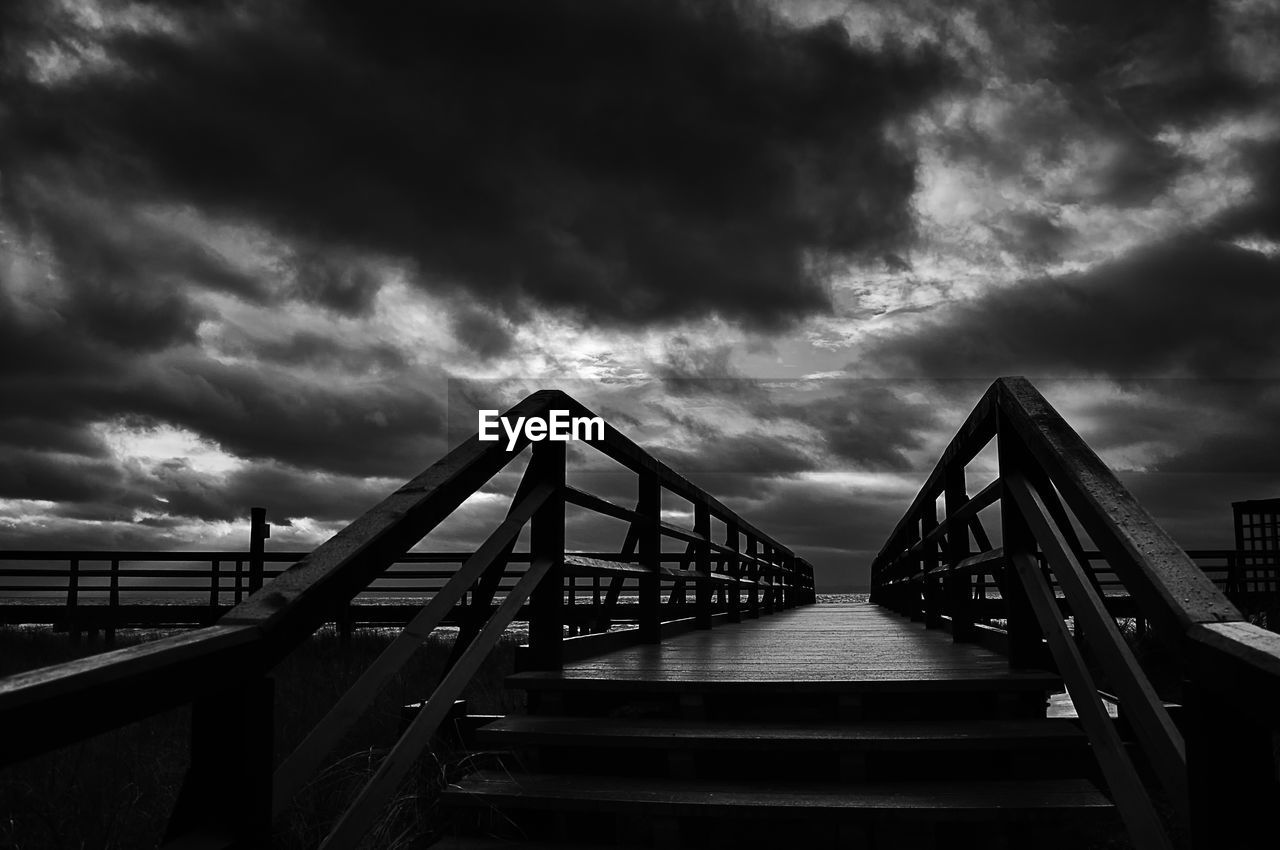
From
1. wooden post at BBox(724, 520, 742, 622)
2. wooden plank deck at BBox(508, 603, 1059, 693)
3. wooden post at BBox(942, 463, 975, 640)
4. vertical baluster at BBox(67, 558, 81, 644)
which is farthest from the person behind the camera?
vertical baluster at BBox(67, 558, 81, 644)

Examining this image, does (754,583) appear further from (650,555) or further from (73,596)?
(73,596)

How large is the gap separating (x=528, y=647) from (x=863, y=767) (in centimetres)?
156

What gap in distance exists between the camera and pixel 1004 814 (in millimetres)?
2951

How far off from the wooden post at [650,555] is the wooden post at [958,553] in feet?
5.46

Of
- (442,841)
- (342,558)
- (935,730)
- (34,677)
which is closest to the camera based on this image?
(34,677)

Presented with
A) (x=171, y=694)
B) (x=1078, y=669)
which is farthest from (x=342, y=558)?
(x=1078, y=669)

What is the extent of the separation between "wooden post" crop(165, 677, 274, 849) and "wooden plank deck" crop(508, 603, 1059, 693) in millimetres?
1973

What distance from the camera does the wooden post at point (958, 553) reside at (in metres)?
5.41

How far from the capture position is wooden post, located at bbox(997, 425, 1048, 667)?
3979mm

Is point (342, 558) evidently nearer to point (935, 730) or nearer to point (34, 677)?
point (34, 677)

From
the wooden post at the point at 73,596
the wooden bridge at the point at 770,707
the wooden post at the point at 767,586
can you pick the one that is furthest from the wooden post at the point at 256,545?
the wooden bridge at the point at 770,707

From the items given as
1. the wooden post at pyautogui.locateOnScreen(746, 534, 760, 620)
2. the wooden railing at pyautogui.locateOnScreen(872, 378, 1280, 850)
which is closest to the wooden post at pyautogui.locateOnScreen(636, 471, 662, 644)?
the wooden railing at pyautogui.locateOnScreen(872, 378, 1280, 850)

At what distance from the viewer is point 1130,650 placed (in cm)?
301

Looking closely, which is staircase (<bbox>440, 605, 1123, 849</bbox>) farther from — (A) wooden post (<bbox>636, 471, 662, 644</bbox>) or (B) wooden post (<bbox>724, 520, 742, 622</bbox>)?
(B) wooden post (<bbox>724, 520, 742, 622</bbox>)
